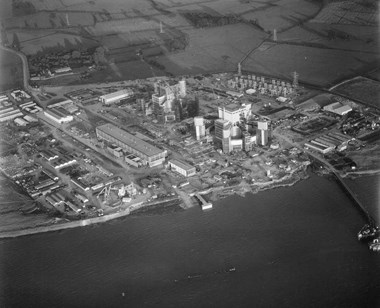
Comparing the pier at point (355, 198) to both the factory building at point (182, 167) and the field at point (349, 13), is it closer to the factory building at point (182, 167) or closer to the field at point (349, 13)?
the factory building at point (182, 167)

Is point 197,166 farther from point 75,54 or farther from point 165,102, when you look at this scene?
point 75,54

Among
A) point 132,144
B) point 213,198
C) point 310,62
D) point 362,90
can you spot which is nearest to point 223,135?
point 132,144

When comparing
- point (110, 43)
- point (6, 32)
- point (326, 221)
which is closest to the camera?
point (326, 221)

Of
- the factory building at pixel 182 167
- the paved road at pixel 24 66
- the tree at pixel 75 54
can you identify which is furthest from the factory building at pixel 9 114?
the factory building at pixel 182 167

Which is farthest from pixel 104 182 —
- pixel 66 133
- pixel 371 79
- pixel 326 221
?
pixel 371 79

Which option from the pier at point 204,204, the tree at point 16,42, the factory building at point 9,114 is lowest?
the tree at point 16,42

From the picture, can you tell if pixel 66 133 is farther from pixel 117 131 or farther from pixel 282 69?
pixel 282 69

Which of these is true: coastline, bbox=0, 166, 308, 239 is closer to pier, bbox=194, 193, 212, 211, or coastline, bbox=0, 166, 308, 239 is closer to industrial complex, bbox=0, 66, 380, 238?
industrial complex, bbox=0, 66, 380, 238
